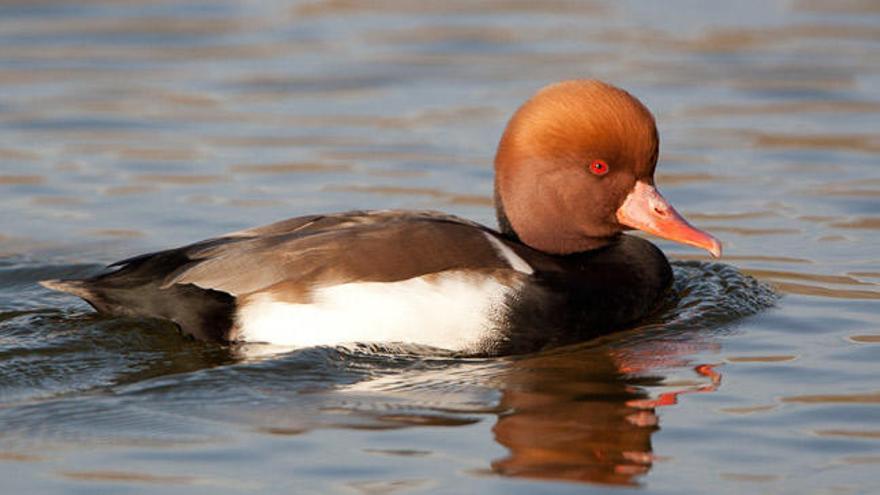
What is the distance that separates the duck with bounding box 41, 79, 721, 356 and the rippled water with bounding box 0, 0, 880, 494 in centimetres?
14

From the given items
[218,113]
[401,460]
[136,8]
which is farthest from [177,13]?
[401,460]

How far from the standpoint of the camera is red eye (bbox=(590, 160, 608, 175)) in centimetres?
742

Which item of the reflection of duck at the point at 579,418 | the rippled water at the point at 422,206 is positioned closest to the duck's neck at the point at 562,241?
the rippled water at the point at 422,206

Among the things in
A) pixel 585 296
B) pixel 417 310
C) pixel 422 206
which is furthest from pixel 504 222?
pixel 422 206

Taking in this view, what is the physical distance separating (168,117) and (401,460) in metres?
6.32

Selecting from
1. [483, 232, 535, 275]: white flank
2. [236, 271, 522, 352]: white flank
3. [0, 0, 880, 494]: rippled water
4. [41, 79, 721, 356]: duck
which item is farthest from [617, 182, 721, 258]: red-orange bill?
[236, 271, 522, 352]: white flank

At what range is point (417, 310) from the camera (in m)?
7.02

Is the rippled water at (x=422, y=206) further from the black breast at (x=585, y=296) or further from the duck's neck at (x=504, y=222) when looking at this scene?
the duck's neck at (x=504, y=222)

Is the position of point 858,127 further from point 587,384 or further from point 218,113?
point 587,384

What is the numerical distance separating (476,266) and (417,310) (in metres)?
0.31

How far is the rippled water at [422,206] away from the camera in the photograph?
602cm

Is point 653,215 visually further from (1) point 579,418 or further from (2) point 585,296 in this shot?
(1) point 579,418

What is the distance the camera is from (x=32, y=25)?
46.8 feet

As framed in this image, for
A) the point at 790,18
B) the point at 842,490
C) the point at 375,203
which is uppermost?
the point at 790,18
